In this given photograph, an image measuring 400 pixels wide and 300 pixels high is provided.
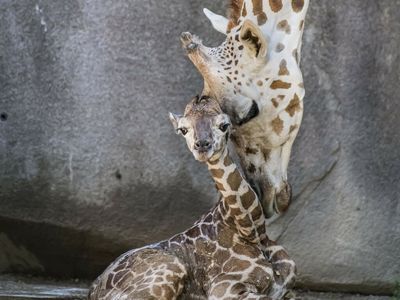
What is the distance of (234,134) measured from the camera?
8.93 ft

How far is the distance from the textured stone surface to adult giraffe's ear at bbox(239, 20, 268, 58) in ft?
4.50

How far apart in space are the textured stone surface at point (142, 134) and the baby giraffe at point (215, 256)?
1.31m

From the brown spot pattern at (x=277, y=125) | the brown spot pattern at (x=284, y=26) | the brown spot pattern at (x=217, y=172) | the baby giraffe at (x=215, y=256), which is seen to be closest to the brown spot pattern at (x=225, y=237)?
the baby giraffe at (x=215, y=256)

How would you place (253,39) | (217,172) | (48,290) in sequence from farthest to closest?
1. (48,290)
2. (253,39)
3. (217,172)

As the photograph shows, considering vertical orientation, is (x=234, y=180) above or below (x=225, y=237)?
above

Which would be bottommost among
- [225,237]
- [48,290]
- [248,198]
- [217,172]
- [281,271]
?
[48,290]

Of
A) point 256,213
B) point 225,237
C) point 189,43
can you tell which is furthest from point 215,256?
point 189,43

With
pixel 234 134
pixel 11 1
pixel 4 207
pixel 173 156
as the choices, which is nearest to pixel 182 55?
pixel 173 156

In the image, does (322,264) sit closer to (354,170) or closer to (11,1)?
(354,170)

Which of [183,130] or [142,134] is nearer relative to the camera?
[183,130]

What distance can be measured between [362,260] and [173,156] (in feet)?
3.35

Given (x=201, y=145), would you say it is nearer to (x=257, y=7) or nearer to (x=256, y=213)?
(x=256, y=213)

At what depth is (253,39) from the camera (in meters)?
2.65

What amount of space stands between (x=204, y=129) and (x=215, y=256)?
429 millimetres
